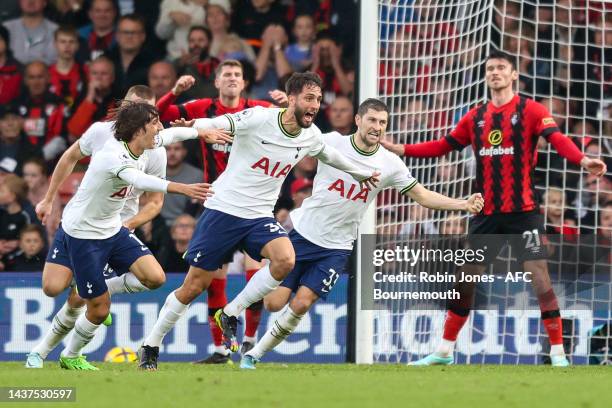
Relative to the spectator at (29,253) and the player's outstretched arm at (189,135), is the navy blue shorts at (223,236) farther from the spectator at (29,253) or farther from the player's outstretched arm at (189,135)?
the spectator at (29,253)

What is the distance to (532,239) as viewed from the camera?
10.5 meters

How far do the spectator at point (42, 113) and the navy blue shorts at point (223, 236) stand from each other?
4877 mm

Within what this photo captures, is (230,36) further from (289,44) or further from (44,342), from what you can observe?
(44,342)

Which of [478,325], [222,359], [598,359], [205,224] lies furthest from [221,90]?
[598,359]

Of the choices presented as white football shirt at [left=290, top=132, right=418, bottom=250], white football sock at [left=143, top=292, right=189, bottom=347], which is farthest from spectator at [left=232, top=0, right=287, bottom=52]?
white football sock at [left=143, top=292, right=189, bottom=347]

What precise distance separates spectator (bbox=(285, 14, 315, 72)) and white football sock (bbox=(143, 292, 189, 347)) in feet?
17.5

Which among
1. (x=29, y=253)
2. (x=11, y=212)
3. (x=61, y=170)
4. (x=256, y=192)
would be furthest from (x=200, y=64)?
(x=256, y=192)

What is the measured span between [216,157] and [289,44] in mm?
3791

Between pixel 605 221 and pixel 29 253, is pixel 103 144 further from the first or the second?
pixel 605 221

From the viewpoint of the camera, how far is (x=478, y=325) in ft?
38.6

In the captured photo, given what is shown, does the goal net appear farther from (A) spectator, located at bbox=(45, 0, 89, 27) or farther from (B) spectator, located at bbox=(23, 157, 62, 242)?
(A) spectator, located at bbox=(45, 0, 89, 27)

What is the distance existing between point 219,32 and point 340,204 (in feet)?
15.4

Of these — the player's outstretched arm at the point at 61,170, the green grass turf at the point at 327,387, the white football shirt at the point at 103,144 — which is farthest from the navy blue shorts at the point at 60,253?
the green grass turf at the point at 327,387

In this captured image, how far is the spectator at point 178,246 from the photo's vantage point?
42.9 feet
